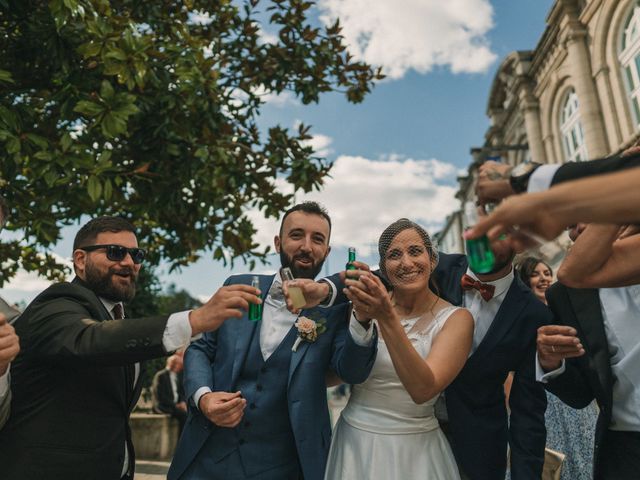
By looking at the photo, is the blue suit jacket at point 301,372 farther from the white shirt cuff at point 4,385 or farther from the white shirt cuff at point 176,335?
the white shirt cuff at point 4,385

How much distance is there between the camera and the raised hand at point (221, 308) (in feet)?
7.05

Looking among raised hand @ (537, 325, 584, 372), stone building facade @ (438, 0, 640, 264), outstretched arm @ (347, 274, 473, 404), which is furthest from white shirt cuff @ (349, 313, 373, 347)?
stone building facade @ (438, 0, 640, 264)

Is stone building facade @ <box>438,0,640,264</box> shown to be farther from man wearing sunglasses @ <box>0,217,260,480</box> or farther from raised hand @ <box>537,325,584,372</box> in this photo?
man wearing sunglasses @ <box>0,217,260,480</box>

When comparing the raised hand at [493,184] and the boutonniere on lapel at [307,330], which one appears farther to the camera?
the boutonniere on lapel at [307,330]

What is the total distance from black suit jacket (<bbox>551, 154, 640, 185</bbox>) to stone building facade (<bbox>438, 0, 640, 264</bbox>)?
11394 mm

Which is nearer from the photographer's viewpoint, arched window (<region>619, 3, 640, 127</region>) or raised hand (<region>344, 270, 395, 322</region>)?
raised hand (<region>344, 270, 395, 322</region>)

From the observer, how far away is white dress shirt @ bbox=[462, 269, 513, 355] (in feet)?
8.65

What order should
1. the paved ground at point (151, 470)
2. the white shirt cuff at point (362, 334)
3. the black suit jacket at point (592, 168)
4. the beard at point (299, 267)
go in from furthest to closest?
1. the paved ground at point (151, 470)
2. the beard at point (299, 267)
3. the white shirt cuff at point (362, 334)
4. the black suit jacket at point (592, 168)

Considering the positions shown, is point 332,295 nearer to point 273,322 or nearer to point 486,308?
point 273,322

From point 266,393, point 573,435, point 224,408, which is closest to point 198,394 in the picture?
point 224,408

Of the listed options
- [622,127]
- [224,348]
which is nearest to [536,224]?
[224,348]

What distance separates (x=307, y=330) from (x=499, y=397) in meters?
1.14

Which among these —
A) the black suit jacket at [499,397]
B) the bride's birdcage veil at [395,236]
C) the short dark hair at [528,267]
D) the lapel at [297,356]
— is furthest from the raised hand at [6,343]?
the short dark hair at [528,267]

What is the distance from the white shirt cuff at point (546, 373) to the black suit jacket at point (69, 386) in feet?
6.24
